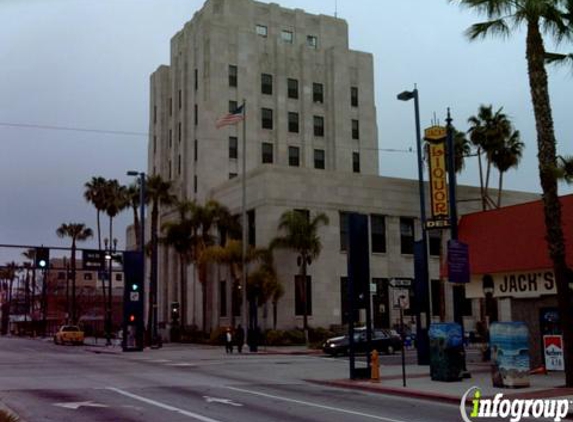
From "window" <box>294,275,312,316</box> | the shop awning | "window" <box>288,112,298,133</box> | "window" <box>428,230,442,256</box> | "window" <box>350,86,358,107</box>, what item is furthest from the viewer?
"window" <box>350,86,358,107</box>

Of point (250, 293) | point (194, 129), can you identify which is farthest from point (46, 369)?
point (194, 129)

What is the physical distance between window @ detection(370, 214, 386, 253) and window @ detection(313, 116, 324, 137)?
686 inches

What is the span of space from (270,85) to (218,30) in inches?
280

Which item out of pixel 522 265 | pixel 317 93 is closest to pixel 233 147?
pixel 317 93

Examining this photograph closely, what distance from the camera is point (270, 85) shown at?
2790 inches

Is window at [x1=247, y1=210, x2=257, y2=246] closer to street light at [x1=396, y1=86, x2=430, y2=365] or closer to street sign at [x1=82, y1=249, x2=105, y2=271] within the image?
street sign at [x1=82, y1=249, x2=105, y2=271]

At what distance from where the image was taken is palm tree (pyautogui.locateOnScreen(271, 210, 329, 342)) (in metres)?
50.2

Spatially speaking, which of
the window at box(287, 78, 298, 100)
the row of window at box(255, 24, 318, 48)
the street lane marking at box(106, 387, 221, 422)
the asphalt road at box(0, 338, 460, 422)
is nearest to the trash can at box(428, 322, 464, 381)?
the asphalt road at box(0, 338, 460, 422)

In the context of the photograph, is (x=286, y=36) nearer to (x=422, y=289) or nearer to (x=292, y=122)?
(x=292, y=122)

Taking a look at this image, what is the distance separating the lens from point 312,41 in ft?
253

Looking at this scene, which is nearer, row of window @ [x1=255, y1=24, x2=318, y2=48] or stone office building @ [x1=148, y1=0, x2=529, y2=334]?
stone office building @ [x1=148, y1=0, x2=529, y2=334]

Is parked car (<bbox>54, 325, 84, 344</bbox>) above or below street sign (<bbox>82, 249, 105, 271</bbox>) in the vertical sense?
below

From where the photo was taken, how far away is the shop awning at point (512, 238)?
2416 centimetres

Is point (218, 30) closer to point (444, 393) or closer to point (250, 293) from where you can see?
point (250, 293)
